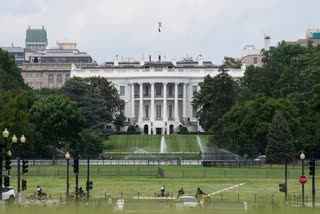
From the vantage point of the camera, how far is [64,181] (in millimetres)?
92000

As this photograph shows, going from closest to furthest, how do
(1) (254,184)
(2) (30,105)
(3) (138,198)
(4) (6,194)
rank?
(4) (6,194) → (3) (138,198) → (1) (254,184) → (2) (30,105)

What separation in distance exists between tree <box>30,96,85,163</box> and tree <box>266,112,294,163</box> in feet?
78.3

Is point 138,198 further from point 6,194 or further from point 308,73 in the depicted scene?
point 308,73

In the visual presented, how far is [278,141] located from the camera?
12419cm

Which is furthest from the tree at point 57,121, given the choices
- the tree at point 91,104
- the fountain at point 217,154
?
the tree at point 91,104

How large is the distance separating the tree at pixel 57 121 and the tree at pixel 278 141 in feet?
78.3

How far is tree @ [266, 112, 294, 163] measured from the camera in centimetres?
12356

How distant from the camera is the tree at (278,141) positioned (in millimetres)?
123562

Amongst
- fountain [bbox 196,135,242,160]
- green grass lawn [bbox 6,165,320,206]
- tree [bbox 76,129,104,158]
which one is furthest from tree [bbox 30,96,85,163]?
green grass lawn [bbox 6,165,320,206]

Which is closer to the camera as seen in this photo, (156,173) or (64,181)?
(64,181)

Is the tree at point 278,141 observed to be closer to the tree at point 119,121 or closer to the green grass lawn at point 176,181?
the green grass lawn at point 176,181

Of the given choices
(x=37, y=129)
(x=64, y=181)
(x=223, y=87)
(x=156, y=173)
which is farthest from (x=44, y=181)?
(x=223, y=87)

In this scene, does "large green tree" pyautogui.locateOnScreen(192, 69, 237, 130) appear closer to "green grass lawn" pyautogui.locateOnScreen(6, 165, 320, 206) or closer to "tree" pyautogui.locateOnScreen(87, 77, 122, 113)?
"tree" pyautogui.locateOnScreen(87, 77, 122, 113)

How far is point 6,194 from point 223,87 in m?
105
